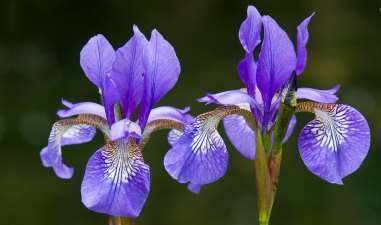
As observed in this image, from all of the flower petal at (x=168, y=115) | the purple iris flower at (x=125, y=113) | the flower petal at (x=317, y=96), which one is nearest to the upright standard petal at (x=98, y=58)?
the purple iris flower at (x=125, y=113)

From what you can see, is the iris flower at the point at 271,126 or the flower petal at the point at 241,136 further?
the flower petal at the point at 241,136

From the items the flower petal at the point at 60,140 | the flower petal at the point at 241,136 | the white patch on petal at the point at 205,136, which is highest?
the white patch on petal at the point at 205,136

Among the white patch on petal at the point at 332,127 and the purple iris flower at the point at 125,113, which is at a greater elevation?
the purple iris flower at the point at 125,113

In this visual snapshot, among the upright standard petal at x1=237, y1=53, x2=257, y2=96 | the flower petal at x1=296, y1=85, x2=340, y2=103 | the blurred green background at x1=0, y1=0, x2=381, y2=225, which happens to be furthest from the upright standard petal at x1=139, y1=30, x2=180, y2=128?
the blurred green background at x1=0, y1=0, x2=381, y2=225

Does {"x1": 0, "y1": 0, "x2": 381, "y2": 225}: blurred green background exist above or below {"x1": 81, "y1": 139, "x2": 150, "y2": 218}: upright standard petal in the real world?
below

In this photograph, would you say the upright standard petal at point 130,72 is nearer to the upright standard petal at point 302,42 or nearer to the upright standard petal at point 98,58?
the upright standard petal at point 98,58

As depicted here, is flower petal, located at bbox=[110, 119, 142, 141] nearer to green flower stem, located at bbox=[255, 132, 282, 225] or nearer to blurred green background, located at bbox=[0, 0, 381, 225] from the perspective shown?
green flower stem, located at bbox=[255, 132, 282, 225]

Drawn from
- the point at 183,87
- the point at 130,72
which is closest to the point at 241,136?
the point at 130,72

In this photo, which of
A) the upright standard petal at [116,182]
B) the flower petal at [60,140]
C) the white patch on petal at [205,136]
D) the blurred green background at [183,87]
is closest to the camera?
the upright standard petal at [116,182]

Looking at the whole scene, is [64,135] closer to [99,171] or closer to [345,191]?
[99,171]
